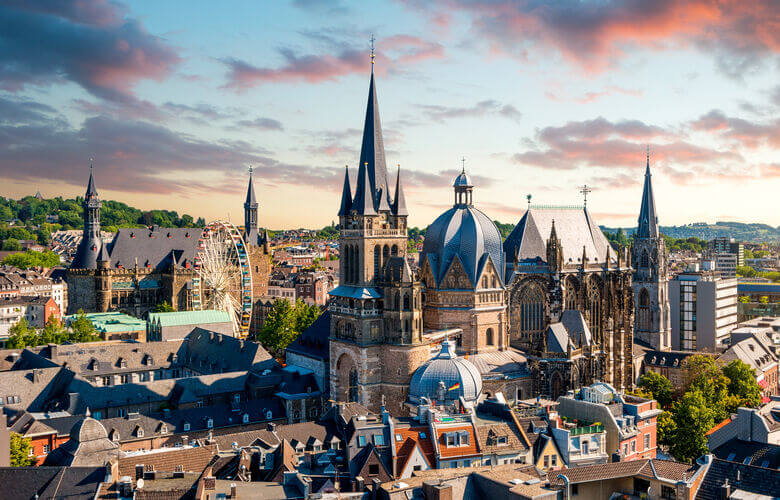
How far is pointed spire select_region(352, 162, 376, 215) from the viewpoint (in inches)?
2928

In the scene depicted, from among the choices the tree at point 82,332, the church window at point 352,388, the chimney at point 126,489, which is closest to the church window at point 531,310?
the church window at point 352,388

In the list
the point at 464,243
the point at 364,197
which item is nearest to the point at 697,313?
the point at 464,243

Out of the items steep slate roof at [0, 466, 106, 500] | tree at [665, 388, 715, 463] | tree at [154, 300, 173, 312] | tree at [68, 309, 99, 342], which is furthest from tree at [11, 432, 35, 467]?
tree at [154, 300, 173, 312]

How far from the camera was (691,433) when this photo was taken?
6556cm

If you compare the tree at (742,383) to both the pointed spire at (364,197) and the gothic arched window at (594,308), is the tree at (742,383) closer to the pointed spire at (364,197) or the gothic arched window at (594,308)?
the gothic arched window at (594,308)

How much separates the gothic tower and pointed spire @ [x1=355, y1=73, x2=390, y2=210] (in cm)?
7663

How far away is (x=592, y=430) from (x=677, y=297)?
77080 millimetres

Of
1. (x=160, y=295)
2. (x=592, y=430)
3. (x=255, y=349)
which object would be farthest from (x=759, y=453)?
(x=160, y=295)

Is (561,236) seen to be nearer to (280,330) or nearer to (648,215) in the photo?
(648,215)

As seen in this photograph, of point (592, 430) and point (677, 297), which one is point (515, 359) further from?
point (677, 297)

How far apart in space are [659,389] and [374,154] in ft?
128

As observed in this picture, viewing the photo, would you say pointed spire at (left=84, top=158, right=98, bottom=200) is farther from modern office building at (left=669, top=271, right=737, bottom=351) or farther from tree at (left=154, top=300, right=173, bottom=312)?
modern office building at (left=669, top=271, right=737, bottom=351)

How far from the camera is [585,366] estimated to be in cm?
7650

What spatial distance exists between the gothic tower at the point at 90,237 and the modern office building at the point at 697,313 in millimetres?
100028
